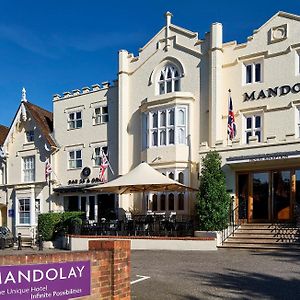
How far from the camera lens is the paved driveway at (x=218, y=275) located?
912 cm

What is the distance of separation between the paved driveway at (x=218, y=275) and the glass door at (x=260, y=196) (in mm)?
4256

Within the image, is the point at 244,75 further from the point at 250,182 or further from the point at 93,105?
the point at 93,105

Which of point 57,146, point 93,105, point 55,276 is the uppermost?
point 93,105

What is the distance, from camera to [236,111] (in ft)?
71.9

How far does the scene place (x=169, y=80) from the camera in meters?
24.1

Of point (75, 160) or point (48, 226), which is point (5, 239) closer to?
point (48, 226)

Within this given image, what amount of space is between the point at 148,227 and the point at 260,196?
5009mm

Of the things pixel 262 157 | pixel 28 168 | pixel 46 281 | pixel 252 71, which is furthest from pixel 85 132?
pixel 46 281

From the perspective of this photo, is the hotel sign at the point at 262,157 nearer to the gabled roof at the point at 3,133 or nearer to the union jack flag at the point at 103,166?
the union jack flag at the point at 103,166

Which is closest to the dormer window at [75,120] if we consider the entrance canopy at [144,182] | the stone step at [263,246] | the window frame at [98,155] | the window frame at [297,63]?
the window frame at [98,155]

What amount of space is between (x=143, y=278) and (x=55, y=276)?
4.82 meters

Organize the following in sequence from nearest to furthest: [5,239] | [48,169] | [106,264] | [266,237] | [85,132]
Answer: [106,264] → [266,237] → [5,239] → [85,132] → [48,169]

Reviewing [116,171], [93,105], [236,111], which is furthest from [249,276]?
[93,105]

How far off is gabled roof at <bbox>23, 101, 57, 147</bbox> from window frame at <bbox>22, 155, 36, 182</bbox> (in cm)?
196
